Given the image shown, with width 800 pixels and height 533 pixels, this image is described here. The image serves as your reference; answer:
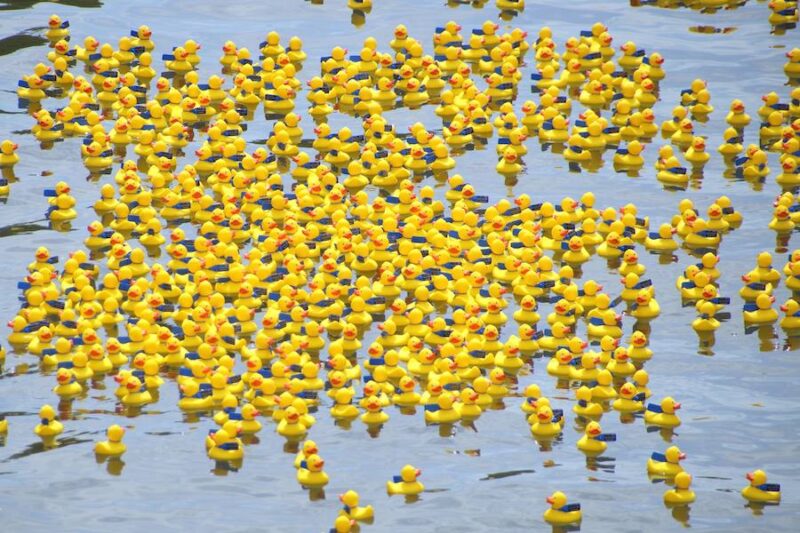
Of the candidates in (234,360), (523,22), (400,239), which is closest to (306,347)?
(234,360)

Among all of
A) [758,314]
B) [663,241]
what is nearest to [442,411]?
[758,314]

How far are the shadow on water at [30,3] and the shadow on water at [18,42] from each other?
1.87 meters

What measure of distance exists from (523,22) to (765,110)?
7.01m

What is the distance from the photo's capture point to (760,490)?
83.0 feet

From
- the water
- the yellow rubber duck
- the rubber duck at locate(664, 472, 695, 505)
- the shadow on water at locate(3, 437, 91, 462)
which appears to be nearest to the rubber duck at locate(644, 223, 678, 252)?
the water

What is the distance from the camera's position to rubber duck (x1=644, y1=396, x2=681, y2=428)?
88.1ft

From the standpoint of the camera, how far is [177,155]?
114 ft

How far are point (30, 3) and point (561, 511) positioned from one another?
884 inches

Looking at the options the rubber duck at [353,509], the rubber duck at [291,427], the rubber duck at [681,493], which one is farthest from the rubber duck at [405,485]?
the rubber duck at [681,493]

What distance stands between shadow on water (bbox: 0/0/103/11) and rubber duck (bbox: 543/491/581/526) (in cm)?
2184

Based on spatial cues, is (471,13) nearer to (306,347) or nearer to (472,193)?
(472,193)

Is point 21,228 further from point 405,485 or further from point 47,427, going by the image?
point 405,485

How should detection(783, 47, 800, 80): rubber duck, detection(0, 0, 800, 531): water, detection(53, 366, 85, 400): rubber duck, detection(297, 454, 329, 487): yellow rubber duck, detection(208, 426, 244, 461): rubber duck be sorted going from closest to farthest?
detection(0, 0, 800, 531): water
detection(297, 454, 329, 487): yellow rubber duck
detection(208, 426, 244, 461): rubber duck
detection(53, 366, 85, 400): rubber duck
detection(783, 47, 800, 80): rubber duck

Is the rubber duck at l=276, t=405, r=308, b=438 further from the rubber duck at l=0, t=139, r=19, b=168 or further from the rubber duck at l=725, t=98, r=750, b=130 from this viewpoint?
the rubber duck at l=725, t=98, r=750, b=130
